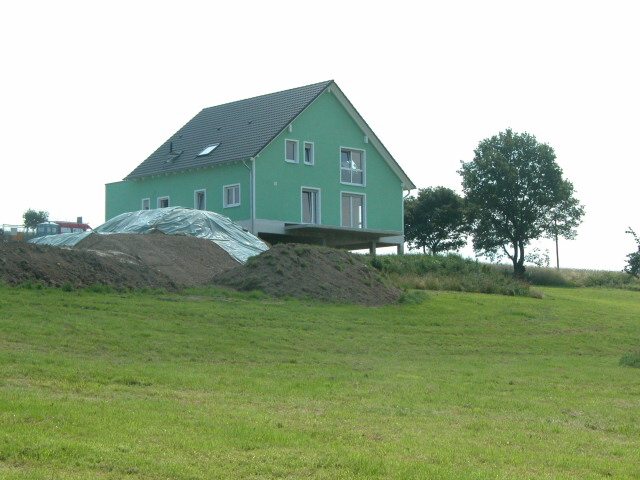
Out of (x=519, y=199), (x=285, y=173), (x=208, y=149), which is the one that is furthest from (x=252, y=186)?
(x=519, y=199)

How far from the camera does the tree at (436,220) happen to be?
89.0 metres

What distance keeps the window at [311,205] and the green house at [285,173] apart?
0.06m

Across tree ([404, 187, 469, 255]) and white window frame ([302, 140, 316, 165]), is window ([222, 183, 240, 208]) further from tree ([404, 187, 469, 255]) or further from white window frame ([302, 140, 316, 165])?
tree ([404, 187, 469, 255])

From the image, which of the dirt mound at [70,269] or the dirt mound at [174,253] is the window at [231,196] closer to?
the dirt mound at [174,253]

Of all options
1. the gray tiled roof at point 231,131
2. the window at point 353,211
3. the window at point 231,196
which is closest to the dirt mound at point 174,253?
the window at point 231,196

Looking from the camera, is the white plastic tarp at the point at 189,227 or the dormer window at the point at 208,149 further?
the dormer window at the point at 208,149

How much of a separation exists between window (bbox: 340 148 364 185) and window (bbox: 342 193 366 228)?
0.88 m

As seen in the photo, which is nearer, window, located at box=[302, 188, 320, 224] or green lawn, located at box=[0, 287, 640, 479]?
green lawn, located at box=[0, 287, 640, 479]

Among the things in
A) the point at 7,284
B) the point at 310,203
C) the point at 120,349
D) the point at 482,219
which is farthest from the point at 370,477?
the point at 482,219

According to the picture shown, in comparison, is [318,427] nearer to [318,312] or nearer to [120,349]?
[120,349]

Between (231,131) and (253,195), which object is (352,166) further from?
(253,195)

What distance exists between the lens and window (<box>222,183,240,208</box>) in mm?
54731

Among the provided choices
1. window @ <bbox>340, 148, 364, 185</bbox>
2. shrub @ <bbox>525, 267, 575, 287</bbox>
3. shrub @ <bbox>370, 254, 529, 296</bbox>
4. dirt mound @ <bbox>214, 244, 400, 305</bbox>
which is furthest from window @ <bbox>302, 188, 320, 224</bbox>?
dirt mound @ <bbox>214, 244, 400, 305</bbox>

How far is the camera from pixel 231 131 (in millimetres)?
58531
